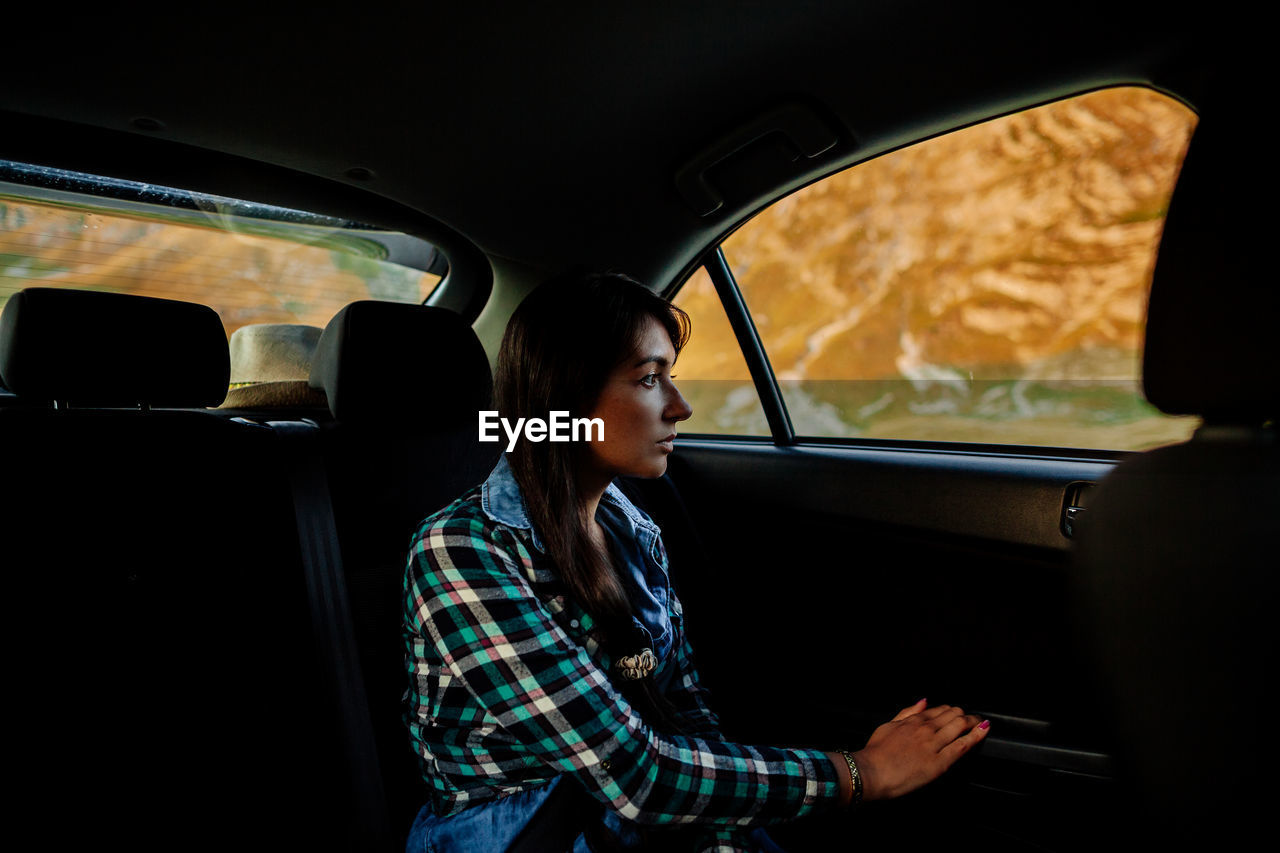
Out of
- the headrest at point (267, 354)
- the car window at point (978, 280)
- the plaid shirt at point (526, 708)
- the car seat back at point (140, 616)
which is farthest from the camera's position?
the headrest at point (267, 354)

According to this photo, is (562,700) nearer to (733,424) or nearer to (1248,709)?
(1248,709)

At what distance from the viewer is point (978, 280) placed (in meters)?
2.02

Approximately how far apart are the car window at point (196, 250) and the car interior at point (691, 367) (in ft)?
0.03

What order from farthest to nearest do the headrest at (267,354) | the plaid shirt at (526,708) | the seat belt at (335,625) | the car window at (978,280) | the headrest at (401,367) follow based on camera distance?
1. the headrest at (267,354)
2. the car window at (978,280)
3. the headrest at (401,367)
4. the seat belt at (335,625)
5. the plaid shirt at (526,708)

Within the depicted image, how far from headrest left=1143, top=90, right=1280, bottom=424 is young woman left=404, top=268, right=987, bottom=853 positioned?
2.35 feet

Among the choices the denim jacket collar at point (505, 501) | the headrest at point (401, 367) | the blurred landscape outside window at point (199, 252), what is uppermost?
the blurred landscape outside window at point (199, 252)

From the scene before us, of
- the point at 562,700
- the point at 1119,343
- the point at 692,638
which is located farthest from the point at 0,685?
the point at 1119,343

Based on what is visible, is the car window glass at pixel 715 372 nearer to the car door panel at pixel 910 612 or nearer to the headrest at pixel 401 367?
the car door panel at pixel 910 612

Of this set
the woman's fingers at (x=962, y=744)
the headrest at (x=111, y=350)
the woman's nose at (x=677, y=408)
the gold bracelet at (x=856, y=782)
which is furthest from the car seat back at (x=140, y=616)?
the woman's fingers at (x=962, y=744)

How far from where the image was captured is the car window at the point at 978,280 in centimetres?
168

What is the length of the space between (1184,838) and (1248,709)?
0.13m

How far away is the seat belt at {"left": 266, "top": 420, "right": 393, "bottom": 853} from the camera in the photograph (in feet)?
3.80

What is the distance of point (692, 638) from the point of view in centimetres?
184

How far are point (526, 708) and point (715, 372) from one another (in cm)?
176
